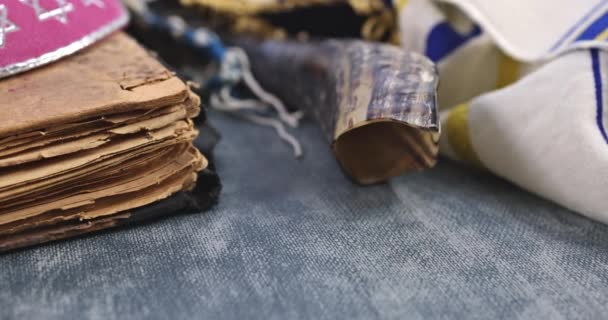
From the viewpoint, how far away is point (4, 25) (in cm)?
48

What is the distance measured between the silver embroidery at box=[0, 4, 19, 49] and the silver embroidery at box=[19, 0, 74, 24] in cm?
2

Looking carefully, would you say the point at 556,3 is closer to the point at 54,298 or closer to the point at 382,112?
the point at 382,112

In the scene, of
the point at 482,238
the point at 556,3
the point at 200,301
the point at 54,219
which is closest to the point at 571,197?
the point at 482,238

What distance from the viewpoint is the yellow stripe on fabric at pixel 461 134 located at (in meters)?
0.58

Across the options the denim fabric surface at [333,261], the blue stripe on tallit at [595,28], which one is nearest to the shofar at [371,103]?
the denim fabric surface at [333,261]

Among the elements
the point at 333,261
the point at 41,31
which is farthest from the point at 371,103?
the point at 41,31

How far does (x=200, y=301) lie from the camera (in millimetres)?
391

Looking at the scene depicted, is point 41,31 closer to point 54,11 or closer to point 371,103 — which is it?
point 54,11

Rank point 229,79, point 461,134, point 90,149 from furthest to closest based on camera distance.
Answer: point 229,79, point 461,134, point 90,149

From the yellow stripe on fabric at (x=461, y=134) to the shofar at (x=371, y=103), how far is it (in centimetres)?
7

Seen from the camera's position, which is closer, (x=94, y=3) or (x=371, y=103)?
(x=371, y=103)

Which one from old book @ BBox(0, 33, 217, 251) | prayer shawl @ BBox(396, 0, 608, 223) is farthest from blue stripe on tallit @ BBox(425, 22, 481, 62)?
old book @ BBox(0, 33, 217, 251)

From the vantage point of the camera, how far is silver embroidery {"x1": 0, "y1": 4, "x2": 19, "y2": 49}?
0.48 metres

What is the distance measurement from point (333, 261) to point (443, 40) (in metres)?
0.33
